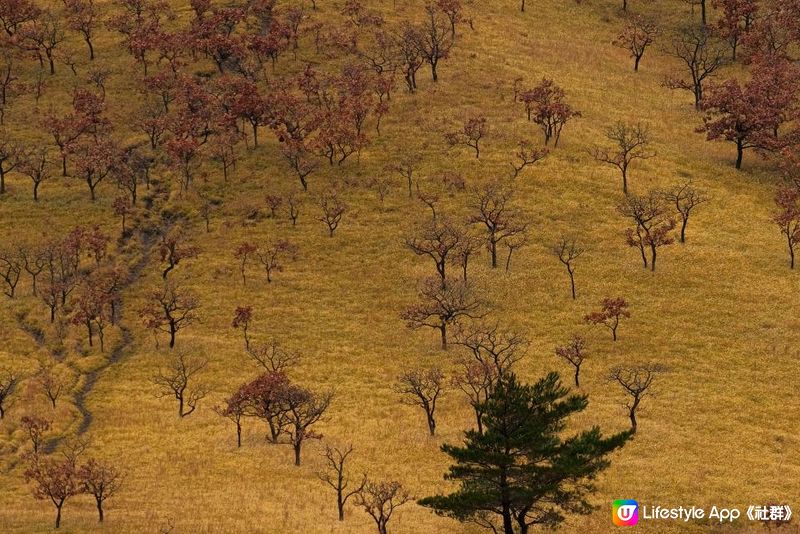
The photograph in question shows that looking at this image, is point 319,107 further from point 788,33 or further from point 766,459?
point 766,459

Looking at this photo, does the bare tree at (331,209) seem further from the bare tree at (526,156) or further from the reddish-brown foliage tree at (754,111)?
the reddish-brown foliage tree at (754,111)

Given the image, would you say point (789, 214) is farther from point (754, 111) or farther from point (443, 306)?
point (443, 306)

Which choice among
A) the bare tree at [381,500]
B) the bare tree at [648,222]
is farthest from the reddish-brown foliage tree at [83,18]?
the bare tree at [381,500]

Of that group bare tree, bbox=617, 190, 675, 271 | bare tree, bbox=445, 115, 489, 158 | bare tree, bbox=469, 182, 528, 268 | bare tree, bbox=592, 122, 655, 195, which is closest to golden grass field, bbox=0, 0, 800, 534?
→ bare tree, bbox=592, 122, 655, 195

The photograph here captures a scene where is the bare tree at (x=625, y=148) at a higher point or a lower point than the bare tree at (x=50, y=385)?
higher

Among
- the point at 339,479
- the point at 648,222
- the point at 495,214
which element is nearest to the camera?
the point at 339,479
